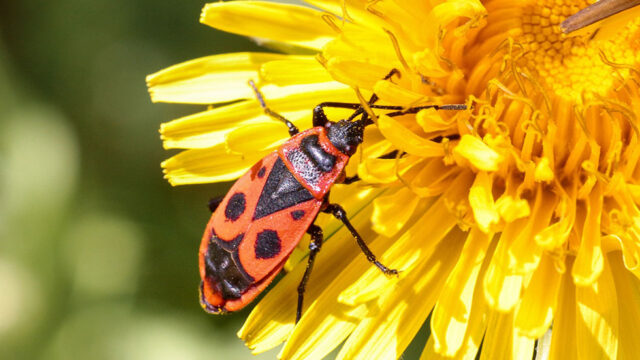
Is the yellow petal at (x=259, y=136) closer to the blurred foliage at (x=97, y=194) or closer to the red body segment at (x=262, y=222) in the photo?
the red body segment at (x=262, y=222)

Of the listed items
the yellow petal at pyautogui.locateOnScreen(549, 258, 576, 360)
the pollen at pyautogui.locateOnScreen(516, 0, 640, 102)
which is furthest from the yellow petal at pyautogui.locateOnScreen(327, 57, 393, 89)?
the yellow petal at pyautogui.locateOnScreen(549, 258, 576, 360)

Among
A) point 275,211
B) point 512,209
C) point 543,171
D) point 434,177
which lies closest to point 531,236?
point 512,209

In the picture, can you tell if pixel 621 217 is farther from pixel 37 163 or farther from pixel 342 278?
pixel 37 163

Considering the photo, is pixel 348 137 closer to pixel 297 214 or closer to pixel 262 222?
pixel 297 214

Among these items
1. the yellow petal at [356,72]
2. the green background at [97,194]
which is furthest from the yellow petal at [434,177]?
the green background at [97,194]

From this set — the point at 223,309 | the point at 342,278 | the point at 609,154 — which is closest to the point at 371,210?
the point at 342,278

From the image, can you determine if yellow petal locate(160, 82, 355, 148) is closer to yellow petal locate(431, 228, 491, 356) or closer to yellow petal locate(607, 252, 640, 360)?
yellow petal locate(431, 228, 491, 356)
